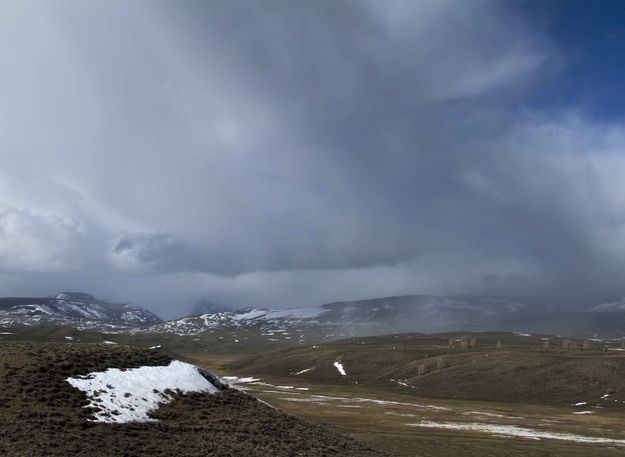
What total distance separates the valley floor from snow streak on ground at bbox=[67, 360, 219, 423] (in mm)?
17371

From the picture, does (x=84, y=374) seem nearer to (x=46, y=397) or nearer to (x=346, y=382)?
(x=46, y=397)

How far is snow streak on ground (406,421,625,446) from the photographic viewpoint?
2087 inches

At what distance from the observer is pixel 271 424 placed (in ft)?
127

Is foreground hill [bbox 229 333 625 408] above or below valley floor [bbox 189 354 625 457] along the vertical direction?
above

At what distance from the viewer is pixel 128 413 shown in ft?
110

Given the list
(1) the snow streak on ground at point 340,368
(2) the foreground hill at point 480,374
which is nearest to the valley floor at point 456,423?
(2) the foreground hill at point 480,374

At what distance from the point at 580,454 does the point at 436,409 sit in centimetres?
3845

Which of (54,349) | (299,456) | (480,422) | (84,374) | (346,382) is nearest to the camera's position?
(299,456)

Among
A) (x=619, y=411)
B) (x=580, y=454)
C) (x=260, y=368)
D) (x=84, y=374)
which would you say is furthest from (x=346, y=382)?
(x=84, y=374)

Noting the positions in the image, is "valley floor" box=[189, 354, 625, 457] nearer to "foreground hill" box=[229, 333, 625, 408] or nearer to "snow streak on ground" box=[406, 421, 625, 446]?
"snow streak on ground" box=[406, 421, 625, 446]

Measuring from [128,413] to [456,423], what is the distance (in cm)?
→ 4413

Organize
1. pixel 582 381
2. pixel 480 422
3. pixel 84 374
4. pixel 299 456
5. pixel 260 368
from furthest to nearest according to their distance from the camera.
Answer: pixel 260 368
pixel 582 381
pixel 480 422
pixel 84 374
pixel 299 456

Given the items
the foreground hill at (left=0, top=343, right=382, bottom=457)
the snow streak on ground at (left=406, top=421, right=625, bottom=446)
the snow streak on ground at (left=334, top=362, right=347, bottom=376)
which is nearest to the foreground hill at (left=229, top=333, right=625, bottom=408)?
the snow streak on ground at (left=334, top=362, right=347, bottom=376)

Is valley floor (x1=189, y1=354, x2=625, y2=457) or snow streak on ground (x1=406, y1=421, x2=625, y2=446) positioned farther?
snow streak on ground (x1=406, y1=421, x2=625, y2=446)
